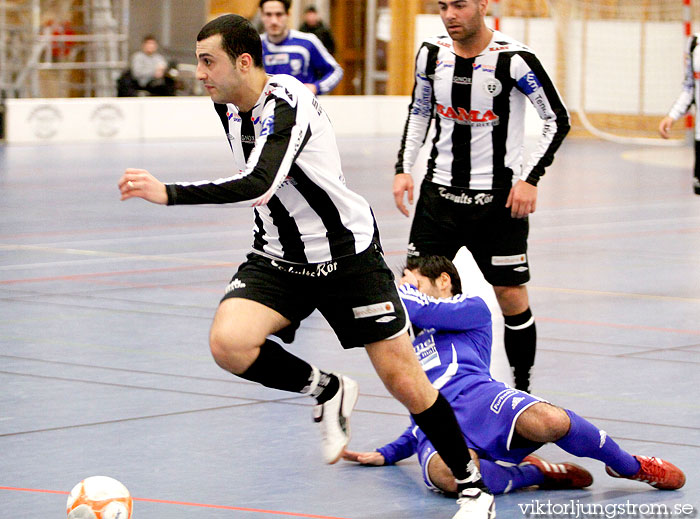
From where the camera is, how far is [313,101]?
181 inches

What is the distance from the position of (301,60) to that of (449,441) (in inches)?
385

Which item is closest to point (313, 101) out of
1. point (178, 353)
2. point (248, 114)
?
point (248, 114)

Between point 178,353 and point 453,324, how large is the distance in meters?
2.56

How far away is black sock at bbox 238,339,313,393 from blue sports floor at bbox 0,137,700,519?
1.21 ft

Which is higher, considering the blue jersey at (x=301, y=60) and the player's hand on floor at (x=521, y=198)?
the blue jersey at (x=301, y=60)

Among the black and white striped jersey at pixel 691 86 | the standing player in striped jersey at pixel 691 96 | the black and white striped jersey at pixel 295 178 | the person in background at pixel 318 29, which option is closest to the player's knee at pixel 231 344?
the black and white striped jersey at pixel 295 178

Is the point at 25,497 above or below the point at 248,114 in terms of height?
below

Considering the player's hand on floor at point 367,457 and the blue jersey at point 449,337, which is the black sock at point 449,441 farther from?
the player's hand on floor at point 367,457

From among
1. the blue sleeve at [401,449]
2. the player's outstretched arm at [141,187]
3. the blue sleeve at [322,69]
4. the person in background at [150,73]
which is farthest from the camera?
the person in background at [150,73]

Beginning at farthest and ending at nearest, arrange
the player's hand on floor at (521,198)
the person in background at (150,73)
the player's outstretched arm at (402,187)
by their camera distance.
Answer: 1. the person in background at (150,73)
2. the player's outstretched arm at (402,187)
3. the player's hand on floor at (521,198)

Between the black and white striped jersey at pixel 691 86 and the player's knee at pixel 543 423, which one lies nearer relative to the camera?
the player's knee at pixel 543 423

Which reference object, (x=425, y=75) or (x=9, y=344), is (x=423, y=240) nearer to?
(x=425, y=75)

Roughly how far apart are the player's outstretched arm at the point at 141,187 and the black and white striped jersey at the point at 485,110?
250 cm

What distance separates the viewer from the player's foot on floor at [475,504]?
4.23m
